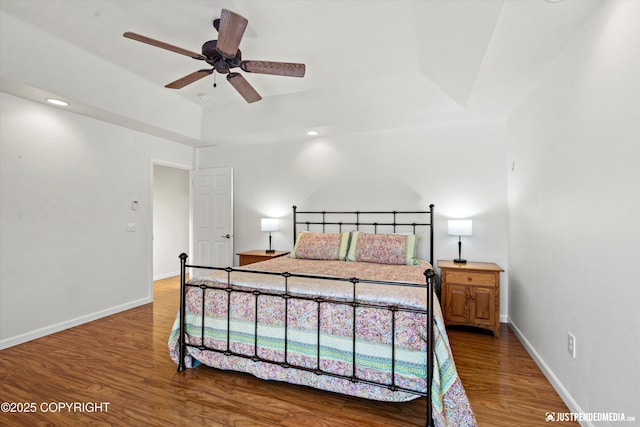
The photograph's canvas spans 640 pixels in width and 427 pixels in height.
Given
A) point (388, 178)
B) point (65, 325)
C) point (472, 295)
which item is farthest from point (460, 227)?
point (65, 325)

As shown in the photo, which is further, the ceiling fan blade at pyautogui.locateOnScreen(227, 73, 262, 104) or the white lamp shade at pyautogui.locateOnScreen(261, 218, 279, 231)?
the white lamp shade at pyautogui.locateOnScreen(261, 218, 279, 231)

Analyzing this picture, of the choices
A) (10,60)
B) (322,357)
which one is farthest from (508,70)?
(10,60)

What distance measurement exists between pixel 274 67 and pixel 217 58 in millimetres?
459

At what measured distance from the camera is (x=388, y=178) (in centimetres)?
413

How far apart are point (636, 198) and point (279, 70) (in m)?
2.37

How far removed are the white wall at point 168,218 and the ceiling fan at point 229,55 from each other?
12.8 ft

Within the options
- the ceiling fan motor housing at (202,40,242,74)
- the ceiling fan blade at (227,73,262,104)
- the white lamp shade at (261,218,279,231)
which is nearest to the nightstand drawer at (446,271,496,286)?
the white lamp shade at (261,218,279,231)

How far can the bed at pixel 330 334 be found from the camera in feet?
5.95

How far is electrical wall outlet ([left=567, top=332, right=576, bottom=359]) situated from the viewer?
194cm

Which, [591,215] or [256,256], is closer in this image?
[591,215]

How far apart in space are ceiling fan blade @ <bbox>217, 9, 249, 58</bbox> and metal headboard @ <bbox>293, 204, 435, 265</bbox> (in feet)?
8.52

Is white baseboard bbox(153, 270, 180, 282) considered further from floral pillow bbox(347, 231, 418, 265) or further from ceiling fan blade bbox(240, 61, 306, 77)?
ceiling fan blade bbox(240, 61, 306, 77)

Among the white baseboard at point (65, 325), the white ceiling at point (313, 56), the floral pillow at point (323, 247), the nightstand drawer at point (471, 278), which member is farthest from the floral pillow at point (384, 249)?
the white baseboard at point (65, 325)

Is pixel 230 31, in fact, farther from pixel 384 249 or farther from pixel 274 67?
pixel 384 249
